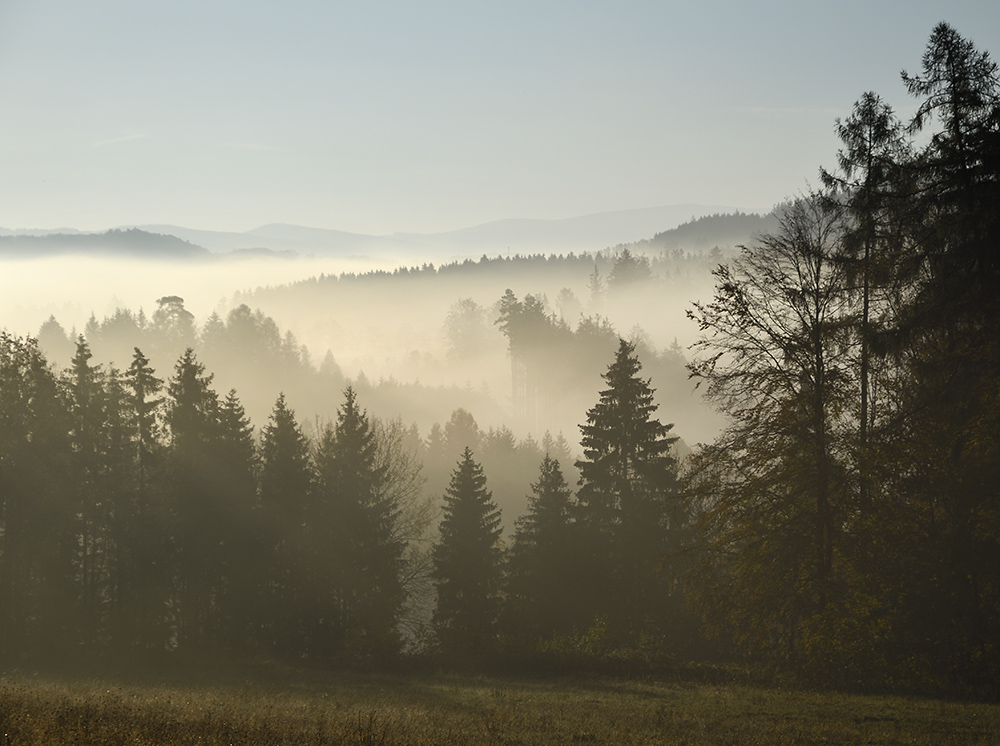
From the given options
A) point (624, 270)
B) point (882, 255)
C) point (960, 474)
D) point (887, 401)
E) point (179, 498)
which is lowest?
point (179, 498)

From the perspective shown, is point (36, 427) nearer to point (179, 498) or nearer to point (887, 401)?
point (179, 498)

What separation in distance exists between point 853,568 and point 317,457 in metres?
25.2

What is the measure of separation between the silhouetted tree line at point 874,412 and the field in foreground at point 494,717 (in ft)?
5.78

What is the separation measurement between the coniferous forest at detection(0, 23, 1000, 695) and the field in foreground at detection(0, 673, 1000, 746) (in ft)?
7.39

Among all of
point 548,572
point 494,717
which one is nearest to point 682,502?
point 494,717

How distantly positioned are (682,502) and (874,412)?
6193mm

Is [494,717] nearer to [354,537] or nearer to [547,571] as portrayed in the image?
[354,537]

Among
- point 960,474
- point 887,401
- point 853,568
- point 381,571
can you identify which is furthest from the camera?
point 381,571

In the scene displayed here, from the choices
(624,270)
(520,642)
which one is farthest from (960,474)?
(624,270)

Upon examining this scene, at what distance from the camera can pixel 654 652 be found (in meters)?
24.8

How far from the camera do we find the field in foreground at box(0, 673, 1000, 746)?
12.6 m

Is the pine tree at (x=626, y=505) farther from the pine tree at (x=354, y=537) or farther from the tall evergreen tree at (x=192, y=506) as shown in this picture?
the tall evergreen tree at (x=192, y=506)

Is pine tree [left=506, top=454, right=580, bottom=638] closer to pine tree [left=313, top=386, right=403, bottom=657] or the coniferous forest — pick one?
the coniferous forest

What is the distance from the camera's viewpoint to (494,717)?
16016 mm
